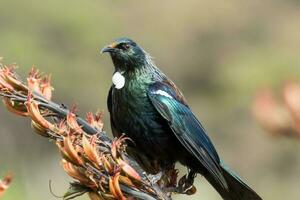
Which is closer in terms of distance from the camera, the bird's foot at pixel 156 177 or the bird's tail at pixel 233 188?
the bird's foot at pixel 156 177

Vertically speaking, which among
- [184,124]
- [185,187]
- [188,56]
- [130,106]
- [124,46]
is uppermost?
[124,46]

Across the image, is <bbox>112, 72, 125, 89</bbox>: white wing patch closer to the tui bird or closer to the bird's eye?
the tui bird

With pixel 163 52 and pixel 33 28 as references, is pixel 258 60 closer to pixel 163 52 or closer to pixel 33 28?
pixel 163 52

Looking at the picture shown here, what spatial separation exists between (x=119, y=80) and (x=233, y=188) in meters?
0.78

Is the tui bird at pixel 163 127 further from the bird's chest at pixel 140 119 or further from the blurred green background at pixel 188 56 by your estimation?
the blurred green background at pixel 188 56

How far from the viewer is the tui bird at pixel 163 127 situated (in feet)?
17.1

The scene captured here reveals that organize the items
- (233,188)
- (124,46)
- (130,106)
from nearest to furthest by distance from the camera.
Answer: (233,188) → (130,106) → (124,46)

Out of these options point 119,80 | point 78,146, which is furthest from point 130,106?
point 78,146

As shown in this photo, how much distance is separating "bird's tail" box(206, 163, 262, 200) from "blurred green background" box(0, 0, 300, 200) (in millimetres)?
3461

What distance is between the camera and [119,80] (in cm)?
546

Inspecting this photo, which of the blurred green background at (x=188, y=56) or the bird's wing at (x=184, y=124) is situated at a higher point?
the bird's wing at (x=184, y=124)

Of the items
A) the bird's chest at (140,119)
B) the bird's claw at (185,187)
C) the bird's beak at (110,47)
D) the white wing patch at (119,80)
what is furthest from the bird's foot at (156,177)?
the bird's beak at (110,47)

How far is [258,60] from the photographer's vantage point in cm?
2488

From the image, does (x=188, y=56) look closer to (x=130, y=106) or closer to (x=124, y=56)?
(x=124, y=56)
